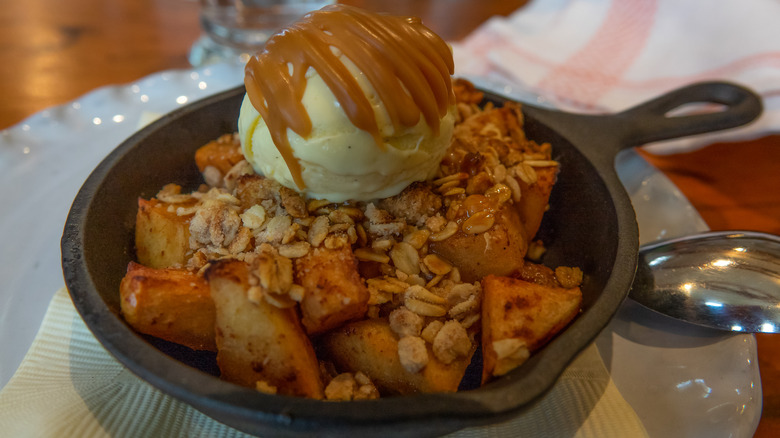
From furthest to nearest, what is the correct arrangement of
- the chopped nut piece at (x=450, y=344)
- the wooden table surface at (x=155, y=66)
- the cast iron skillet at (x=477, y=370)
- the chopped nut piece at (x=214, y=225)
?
the wooden table surface at (x=155, y=66)
the chopped nut piece at (x=214, y=225)
the chopped nut piece at (x=450, y=344)
the cast iron skillet at (x=477, y=370)

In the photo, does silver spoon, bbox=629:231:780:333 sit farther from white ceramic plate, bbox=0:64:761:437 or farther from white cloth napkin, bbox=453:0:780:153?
white cloth napkin, bbox=453:0:780:153

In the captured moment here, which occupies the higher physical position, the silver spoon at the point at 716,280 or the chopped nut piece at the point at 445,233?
the chopped nut piece at the point at 445,233

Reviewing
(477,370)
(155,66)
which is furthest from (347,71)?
(155,66)

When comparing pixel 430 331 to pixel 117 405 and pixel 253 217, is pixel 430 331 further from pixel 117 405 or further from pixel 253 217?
pixel 117 405

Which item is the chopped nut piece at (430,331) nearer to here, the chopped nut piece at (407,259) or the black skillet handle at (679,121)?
the chopped nut piece at (407,259)

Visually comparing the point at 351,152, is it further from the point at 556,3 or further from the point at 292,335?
the point at 556,3

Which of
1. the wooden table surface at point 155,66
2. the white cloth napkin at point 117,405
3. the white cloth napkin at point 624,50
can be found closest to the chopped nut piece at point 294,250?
the white cloth napkin at point 117,405

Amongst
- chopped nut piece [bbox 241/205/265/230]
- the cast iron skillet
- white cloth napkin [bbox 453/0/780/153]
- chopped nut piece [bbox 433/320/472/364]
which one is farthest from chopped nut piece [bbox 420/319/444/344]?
white cloth napkin [bbox 453/0/780/153]

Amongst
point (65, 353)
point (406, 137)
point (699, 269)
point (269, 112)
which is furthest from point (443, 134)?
point (65, 353)
